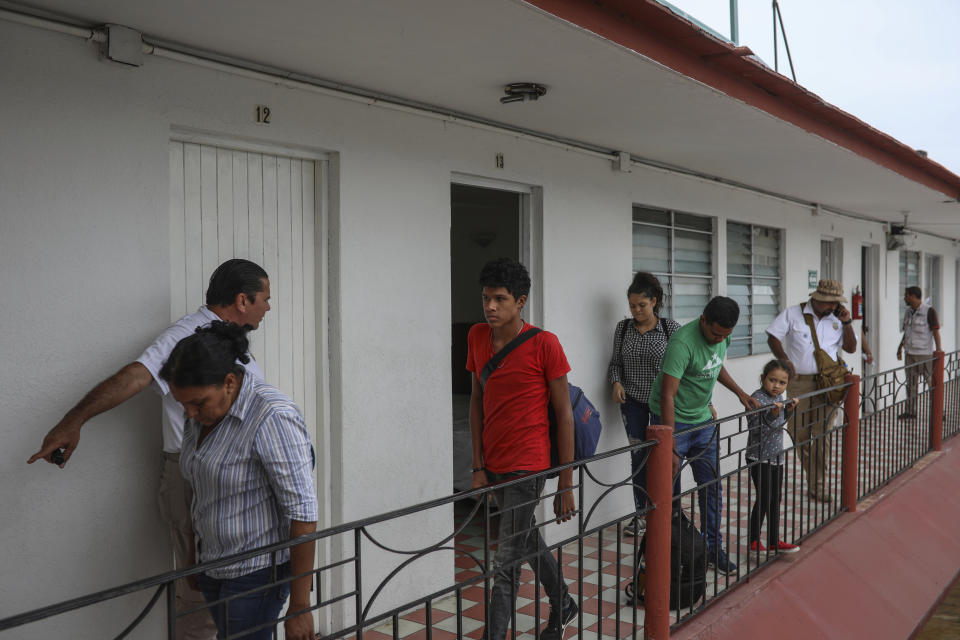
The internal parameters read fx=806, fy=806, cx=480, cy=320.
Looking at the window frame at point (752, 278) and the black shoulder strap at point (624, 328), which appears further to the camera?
the window frame at point (752, 278)

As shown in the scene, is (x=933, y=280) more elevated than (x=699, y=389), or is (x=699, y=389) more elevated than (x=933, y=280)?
(x=933, y=280)

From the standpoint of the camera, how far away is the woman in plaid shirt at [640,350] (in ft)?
18.6

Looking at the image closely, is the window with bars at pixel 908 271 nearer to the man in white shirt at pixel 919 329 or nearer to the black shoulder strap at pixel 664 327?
the man in white shirt at pixel 919 329

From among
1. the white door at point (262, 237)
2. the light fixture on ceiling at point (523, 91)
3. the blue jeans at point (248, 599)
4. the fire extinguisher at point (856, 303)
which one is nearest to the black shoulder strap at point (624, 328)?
the light fixture on ceiling at point (523, 91)

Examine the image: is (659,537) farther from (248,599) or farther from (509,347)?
(248,599)

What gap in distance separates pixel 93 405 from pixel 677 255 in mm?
5530

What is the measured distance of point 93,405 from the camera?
9.89 feet

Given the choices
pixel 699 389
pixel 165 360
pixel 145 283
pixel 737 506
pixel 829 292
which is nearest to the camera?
pixel 165 360

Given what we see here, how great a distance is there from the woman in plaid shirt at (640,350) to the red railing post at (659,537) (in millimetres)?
1759

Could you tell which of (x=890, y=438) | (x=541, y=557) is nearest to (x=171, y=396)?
(x=541, y=557)

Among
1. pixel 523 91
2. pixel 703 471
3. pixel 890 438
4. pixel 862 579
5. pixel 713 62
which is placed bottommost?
pixel 862 579

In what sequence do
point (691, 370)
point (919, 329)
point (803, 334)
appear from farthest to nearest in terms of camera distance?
point (919, 329), point (803, 334), point (691, 370)

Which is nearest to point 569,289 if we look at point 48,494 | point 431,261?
point 431,261

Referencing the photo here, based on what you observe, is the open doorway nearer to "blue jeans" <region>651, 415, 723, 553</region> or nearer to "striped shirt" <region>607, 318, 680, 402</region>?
"striped shirt" <region>607, 318, 680, 402</region>
